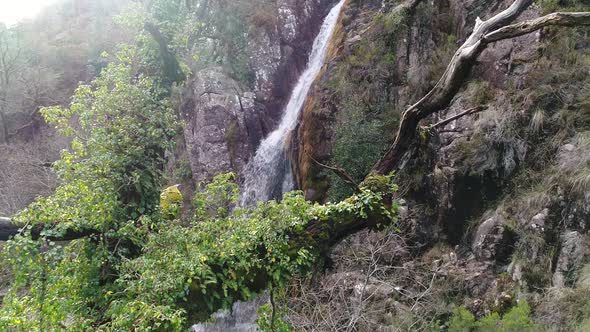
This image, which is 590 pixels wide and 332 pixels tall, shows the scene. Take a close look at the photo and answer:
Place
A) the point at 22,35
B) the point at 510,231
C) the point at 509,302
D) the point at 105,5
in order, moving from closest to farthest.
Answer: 1. the point at 509,302
2. the point at 510,231
3. the point at 22,35
4. the point at 105,5

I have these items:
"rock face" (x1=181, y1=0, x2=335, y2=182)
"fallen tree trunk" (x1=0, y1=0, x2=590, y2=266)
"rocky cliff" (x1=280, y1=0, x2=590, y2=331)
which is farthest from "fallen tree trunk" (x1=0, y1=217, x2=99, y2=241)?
"rock face" (x1=181, y1=0, x2=335, y2=182)

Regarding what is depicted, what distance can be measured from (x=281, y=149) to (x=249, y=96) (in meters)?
3.78

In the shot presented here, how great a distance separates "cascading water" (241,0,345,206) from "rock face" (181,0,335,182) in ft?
1.80

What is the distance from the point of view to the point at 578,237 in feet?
18.7

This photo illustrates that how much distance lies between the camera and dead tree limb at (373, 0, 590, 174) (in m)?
4.66

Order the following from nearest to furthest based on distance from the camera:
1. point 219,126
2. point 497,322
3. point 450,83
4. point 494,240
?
point 450,83 → point 497,322 → point 494,240 → point 219,126

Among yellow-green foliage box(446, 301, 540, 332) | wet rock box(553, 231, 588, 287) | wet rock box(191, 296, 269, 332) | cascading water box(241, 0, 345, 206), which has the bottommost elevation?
wet rock box(191, 296, 269, 332)

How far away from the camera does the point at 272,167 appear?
13.3m

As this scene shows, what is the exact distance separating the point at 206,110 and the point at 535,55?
36.6 feet

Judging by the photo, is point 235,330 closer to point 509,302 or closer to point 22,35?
point 509,302

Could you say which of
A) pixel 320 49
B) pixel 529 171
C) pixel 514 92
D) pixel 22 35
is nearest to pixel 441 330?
pixel 529 171

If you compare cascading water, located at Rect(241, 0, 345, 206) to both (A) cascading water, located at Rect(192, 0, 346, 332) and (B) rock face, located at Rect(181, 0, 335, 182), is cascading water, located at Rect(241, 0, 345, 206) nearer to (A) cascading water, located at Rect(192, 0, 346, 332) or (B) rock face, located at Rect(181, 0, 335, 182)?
(A) cascading water, located at Rect(192, 0, 346, 332)

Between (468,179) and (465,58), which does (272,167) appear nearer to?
(468,179)

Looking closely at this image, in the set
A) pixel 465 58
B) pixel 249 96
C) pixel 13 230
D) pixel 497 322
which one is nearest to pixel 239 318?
pixel 497 322
